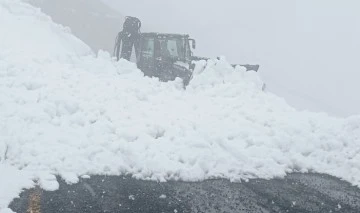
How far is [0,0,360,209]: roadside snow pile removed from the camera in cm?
606

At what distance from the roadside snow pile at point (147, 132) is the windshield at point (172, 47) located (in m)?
4.50

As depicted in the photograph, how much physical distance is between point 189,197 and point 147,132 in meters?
2.30

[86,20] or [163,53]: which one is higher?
[163,53]

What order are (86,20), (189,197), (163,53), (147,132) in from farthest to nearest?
(86,20)
(163,53)
(147,132)
(189,197)

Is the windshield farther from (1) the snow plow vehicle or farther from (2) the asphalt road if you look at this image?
(2) the asphalt road

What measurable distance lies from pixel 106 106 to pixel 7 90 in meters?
2.03

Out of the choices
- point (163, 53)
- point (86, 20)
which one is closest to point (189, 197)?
point (163, 53)

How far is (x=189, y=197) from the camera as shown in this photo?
5.41 m

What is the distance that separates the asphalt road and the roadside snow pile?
24 centimetres

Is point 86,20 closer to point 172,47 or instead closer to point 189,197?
point 172,47

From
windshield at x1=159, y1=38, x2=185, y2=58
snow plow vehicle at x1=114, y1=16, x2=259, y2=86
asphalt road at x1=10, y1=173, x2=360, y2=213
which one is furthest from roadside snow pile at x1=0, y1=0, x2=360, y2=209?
windshield at x1=159, y1=38, x2=185, y2=58

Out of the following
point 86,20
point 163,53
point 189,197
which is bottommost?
point 86,20

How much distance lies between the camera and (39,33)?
18359mm

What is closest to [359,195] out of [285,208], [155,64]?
[285,208]
